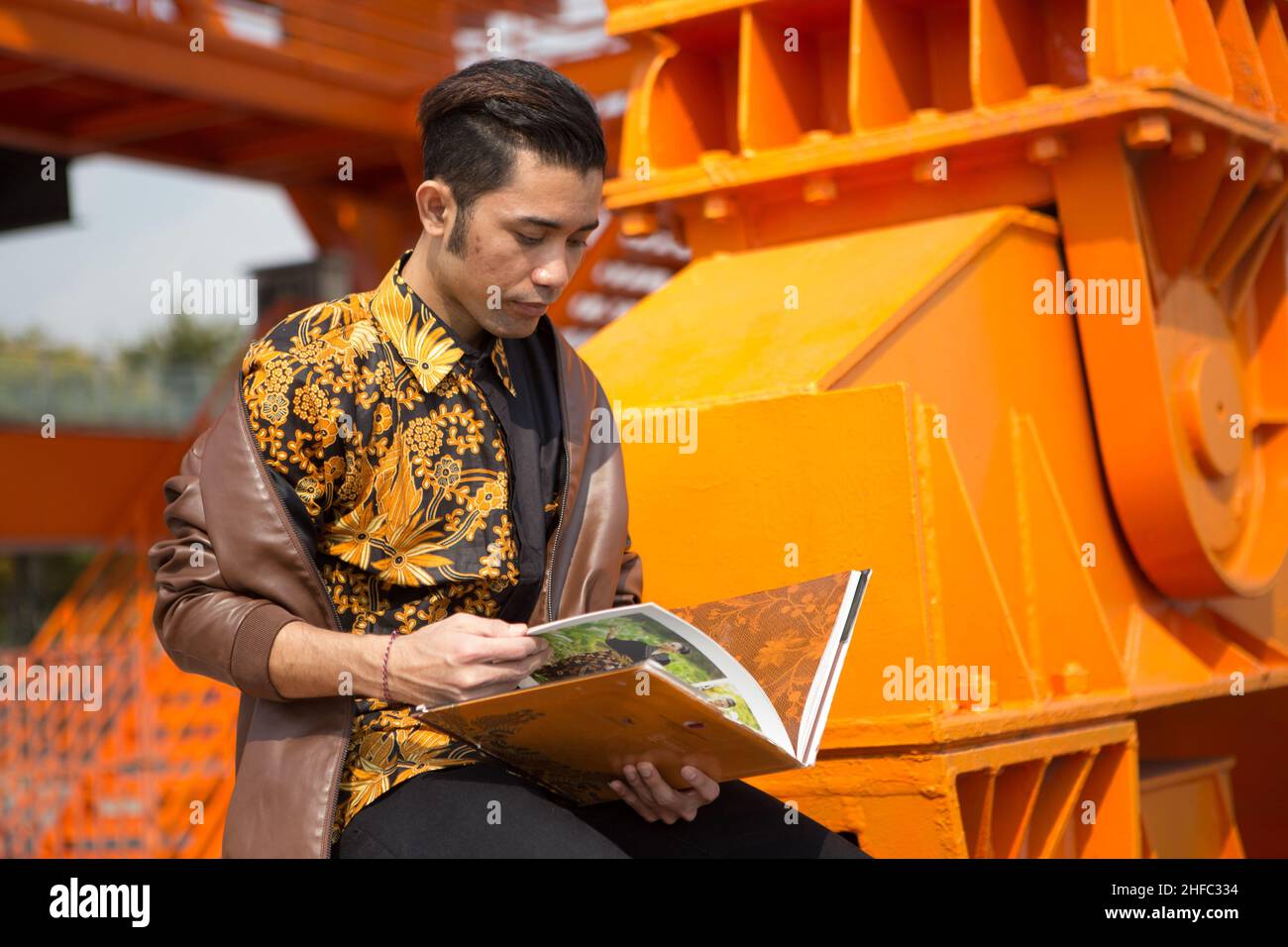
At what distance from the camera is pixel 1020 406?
3963mm

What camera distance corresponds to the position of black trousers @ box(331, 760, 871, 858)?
222 centimetres

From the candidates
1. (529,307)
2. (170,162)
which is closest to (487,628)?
(529,307)

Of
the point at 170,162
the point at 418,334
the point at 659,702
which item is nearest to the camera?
the point at 659,702

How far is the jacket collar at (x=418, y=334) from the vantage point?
8.04 feet

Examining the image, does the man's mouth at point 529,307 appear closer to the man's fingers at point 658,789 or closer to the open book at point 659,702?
the open book at point 659,702

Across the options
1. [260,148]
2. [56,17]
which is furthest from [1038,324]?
[260,148]

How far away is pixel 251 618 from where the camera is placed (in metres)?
2.22

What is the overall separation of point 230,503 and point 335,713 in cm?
36

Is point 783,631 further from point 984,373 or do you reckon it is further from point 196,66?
point 196,66

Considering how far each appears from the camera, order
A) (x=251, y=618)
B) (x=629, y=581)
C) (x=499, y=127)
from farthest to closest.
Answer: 1. (x=629, y=581)
2. (x=499, y=127)
3. (x=251, y=618)

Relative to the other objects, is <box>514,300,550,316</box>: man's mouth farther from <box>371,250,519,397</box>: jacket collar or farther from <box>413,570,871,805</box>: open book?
<box>413,570,871,805</box>: open book

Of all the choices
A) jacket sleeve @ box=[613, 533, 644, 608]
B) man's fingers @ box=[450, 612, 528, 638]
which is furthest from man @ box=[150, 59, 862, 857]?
jacket sleeve @ box=[613, 533, 644, 608]

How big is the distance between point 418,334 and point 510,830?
0.83 m
